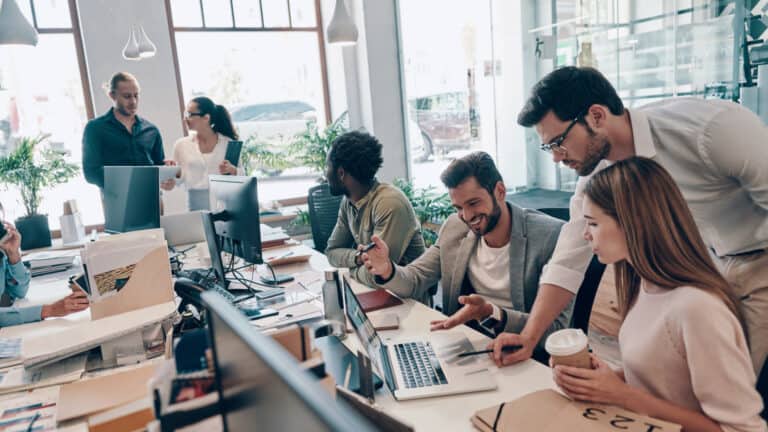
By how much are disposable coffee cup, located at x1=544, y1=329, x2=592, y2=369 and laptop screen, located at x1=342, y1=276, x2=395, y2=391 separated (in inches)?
15.8

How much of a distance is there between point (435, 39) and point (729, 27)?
2.98 metres

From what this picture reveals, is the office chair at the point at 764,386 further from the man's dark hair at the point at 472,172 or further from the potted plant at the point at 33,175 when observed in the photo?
the potted plant at the point at 33,175

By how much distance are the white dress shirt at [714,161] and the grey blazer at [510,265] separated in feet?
0.76

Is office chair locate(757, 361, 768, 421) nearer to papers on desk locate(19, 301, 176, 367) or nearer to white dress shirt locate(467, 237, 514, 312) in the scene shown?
white dress shirt locate(467, 237, 514, 312)

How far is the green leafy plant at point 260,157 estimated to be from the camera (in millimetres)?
5434

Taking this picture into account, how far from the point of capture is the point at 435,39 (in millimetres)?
5422

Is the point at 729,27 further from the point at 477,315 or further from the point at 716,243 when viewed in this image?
the point at 477,315

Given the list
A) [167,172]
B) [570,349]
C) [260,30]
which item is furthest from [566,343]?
[260,30]

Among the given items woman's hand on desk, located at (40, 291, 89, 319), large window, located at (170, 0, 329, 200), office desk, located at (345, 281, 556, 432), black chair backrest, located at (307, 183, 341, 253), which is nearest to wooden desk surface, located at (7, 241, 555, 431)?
office desk, located at (345, 281, 556, 432)

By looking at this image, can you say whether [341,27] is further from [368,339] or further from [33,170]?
[368,339]

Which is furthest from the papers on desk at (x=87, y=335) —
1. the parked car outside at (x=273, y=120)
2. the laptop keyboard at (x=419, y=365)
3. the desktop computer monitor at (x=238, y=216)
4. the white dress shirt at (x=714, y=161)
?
the parked car outside at (x=273, y=120)

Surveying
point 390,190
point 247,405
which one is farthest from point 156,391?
point 390,190

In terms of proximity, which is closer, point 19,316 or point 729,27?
point 19,316

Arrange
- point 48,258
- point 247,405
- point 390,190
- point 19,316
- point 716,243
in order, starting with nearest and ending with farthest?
point 247,405 → point 716,243 → point 19,316 → point 390,190 → point 48,258
